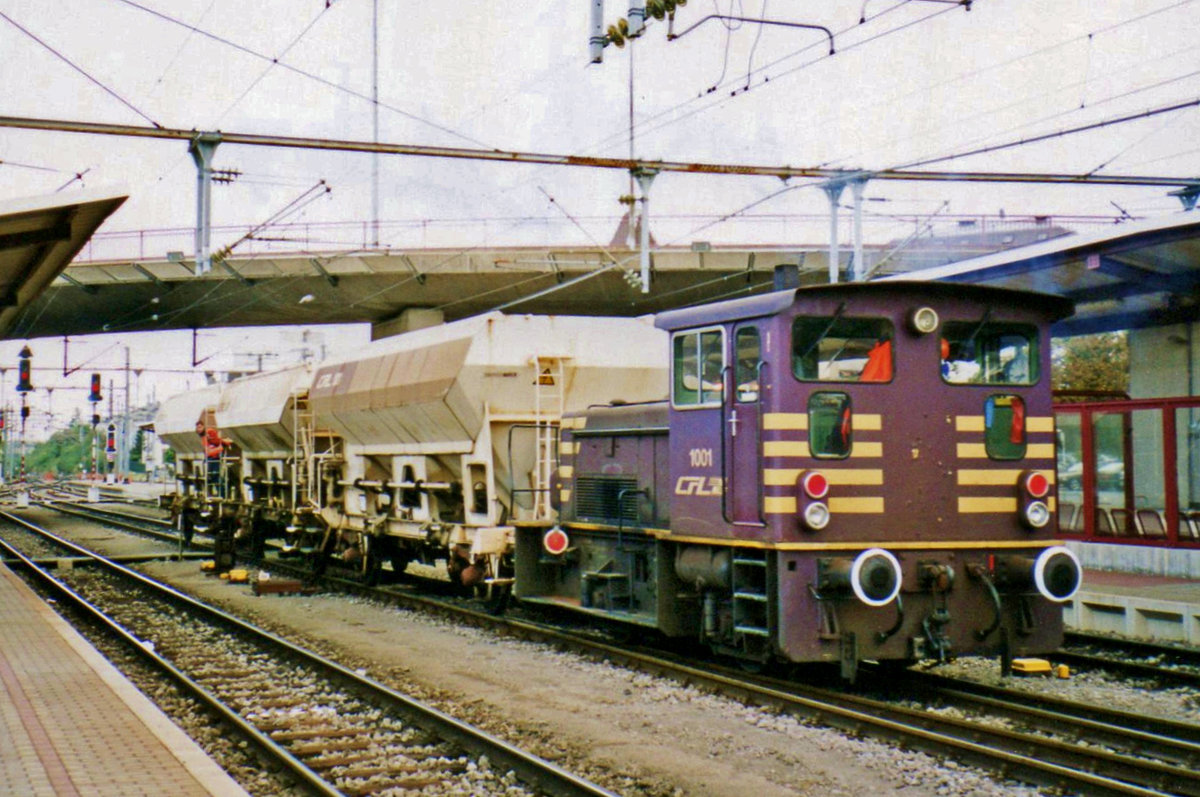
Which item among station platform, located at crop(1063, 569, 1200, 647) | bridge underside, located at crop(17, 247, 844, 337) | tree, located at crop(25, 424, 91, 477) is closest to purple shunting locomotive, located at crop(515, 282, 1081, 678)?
station platform, located at crop(1063, 569, 1200, 647)

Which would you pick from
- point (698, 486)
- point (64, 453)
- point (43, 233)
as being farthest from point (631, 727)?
point (64, 453)


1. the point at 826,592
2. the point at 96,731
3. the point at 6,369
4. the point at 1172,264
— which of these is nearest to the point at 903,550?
the point at 826,592

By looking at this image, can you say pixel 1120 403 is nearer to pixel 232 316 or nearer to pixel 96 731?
pixel 96 731

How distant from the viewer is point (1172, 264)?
14344mm

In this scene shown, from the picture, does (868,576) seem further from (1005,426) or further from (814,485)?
(1005,426)

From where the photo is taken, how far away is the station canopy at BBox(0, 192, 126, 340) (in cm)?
1027

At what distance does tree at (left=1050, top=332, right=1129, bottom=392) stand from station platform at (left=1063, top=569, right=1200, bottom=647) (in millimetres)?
30073

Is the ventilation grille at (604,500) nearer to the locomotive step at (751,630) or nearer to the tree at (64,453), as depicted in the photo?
the locomotive step at (751,630)

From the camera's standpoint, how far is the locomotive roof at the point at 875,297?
9.23 metres

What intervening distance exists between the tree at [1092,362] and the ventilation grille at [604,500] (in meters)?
34.3

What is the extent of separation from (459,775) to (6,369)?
58.3m

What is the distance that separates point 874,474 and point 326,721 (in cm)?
497

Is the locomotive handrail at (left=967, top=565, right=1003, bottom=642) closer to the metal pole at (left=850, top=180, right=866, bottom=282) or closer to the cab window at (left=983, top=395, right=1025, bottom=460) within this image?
the cab window at (left=983, top=395, right=1025, bottom=460)

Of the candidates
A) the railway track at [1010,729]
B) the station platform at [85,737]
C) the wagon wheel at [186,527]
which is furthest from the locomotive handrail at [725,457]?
the wagon wheel at [186,527]
